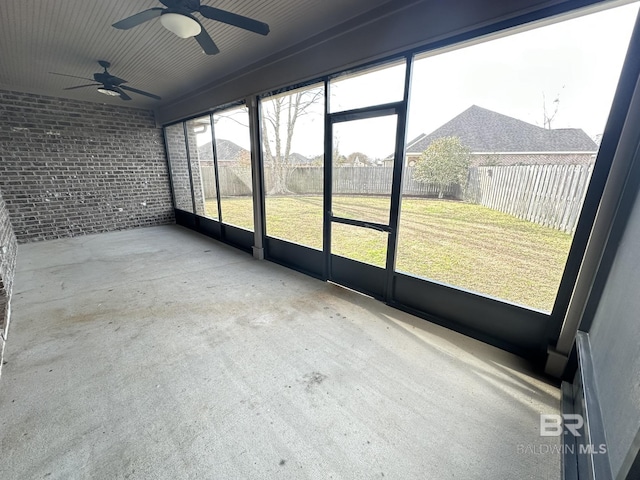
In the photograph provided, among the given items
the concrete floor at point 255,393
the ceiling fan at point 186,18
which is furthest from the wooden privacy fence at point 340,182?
the ceiling fan at point 186,18

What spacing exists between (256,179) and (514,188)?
10.7 feet

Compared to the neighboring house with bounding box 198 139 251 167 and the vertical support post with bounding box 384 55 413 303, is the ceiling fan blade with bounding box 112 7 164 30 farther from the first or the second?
the neighboring house with bounding box 198 139 251 167

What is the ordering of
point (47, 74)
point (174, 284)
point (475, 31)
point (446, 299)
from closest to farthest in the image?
point (475, 31)
point (446, 299)
point (174, 284)
point (47, 74)

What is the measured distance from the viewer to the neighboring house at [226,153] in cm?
465

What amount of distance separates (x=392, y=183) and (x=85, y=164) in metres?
6.56

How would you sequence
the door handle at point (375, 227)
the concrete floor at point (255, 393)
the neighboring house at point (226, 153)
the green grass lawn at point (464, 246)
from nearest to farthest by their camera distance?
the concrete floor at point (255, 393) → the green grass lawn at point (464, 246) → the door handle at point (375, 227) → the neighboring house at point (226, 153)

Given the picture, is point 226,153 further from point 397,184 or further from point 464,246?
point 464,246

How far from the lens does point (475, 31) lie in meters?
2.02

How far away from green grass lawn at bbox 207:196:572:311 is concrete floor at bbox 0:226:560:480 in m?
0.53

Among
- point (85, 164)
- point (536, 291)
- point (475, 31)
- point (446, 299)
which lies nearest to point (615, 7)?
point (475, 31)

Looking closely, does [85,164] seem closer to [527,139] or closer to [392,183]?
[392,183]

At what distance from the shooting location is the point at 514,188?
7.18 ft

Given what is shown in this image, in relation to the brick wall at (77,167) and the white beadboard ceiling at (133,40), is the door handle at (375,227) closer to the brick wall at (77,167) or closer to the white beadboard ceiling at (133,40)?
the white beadboard ceiling at (133,40)

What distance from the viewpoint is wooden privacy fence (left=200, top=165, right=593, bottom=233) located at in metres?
1.90
